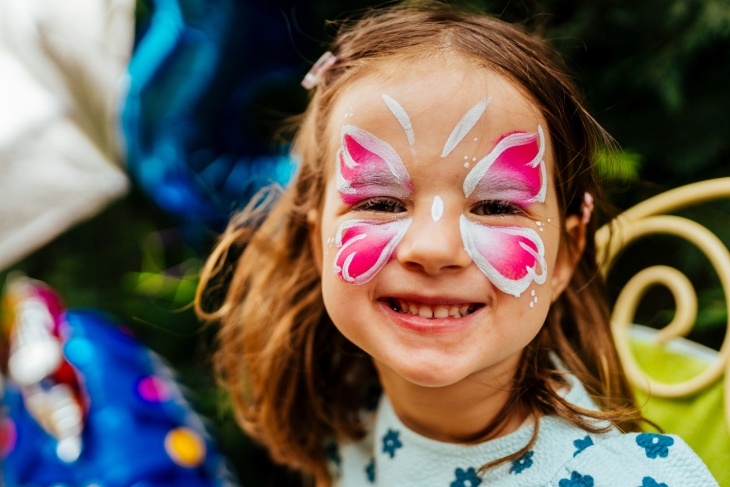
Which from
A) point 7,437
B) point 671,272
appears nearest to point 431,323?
point 671,272

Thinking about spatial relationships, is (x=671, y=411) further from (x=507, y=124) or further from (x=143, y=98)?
(x=143, y=98)

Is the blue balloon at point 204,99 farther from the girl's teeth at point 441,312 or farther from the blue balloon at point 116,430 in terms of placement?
the girl's teeth at point 441,312

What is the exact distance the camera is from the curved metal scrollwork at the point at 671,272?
1170mm

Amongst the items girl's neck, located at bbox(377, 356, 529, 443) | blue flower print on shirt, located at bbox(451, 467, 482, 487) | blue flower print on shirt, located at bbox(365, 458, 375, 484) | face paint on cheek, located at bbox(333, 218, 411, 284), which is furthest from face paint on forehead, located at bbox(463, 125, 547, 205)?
blue flower print on shirt, located at bbox(365, 458, 375, 484)

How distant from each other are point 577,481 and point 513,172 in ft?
1.38

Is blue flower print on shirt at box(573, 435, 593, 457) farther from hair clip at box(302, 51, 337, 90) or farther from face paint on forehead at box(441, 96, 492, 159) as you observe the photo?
hair clip at box(302, 51, 337, 90)

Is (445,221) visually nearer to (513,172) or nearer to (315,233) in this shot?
(513,172)

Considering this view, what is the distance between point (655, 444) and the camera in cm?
94

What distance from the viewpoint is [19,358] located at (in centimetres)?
160

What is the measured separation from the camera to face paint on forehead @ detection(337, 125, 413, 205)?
Result: 0.94m

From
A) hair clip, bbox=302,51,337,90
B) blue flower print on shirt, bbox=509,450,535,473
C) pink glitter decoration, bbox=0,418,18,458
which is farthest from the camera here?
pink glitter decoration, bbox=0,418,18,458

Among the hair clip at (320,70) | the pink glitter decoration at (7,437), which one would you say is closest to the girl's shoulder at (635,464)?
the hair clip at (320,70)

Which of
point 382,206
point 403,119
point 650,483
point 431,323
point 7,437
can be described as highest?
point 403,119

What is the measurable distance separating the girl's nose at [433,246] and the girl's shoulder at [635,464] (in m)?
A: 0.32
